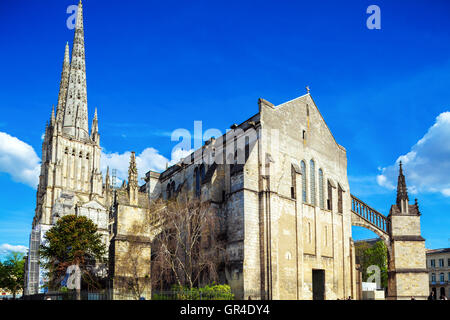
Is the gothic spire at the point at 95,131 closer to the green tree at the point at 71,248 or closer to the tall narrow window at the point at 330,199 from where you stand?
the green tree at the point at 71,248

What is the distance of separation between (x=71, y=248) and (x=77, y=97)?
4855 cm

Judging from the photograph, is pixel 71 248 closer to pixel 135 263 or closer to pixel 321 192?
pixel 135 263

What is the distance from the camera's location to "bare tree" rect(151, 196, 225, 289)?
2791 centimetres

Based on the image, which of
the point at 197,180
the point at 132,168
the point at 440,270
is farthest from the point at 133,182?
the point at 440,270

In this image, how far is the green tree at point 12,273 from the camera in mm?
75312

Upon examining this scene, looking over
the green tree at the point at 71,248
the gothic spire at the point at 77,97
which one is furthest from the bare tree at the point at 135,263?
the gothic spire at the point at 77,97

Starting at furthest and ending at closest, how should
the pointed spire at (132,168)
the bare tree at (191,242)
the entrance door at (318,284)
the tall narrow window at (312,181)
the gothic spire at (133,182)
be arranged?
the tall narrow window at (312,181) < the entrance door at (318,284) < the pointed spire at (132,168) < the gothic spire at (133,182) < the bare tree at (191,242)

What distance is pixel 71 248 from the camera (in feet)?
131

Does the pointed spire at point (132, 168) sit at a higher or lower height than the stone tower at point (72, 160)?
lower

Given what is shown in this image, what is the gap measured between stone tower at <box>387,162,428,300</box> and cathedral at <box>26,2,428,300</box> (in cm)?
8

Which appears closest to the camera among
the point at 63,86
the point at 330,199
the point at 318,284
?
the point at 318,284

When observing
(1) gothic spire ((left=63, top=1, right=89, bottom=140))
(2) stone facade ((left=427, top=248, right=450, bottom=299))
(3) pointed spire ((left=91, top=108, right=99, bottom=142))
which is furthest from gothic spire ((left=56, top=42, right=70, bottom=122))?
(2) stone facade ((left=427, top=248, right=450, bottom=299))

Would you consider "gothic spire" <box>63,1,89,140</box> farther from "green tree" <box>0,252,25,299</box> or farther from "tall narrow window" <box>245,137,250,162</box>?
"tall narrow window" <box>245,137,250,162</box>

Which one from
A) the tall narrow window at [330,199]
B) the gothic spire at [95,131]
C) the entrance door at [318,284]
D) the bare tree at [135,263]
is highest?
the gothic spire at [95,131]
